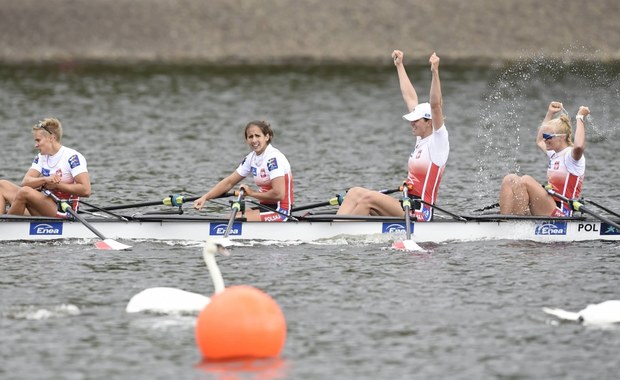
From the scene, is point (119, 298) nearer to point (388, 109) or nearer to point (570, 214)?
point (570, 214)

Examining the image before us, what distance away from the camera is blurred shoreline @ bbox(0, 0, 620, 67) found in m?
51.0

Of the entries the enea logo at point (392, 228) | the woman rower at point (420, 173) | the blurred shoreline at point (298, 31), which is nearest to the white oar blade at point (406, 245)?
the enea logo at point (392, 228)

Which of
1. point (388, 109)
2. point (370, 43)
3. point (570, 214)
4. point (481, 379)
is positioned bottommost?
point (481, 379)

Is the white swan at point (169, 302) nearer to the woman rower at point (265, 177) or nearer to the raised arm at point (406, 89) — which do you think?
the woman rower at point (265, 177)

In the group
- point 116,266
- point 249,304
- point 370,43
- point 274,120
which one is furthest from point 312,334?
point 370,43

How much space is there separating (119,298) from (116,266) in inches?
75.2

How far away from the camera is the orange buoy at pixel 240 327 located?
1281cm

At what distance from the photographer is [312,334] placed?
14.1 m

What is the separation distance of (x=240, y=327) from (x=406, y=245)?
19.9 ft

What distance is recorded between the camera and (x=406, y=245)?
1855 cm

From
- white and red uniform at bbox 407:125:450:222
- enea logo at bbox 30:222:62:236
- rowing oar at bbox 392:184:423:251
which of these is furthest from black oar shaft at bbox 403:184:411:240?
enea logo at bbox 30:222:62:236

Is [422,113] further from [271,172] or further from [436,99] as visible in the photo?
[271,172]

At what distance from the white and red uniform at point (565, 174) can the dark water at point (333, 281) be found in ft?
2.52

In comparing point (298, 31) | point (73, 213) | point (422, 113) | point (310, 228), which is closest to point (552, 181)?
point (422, 113)
